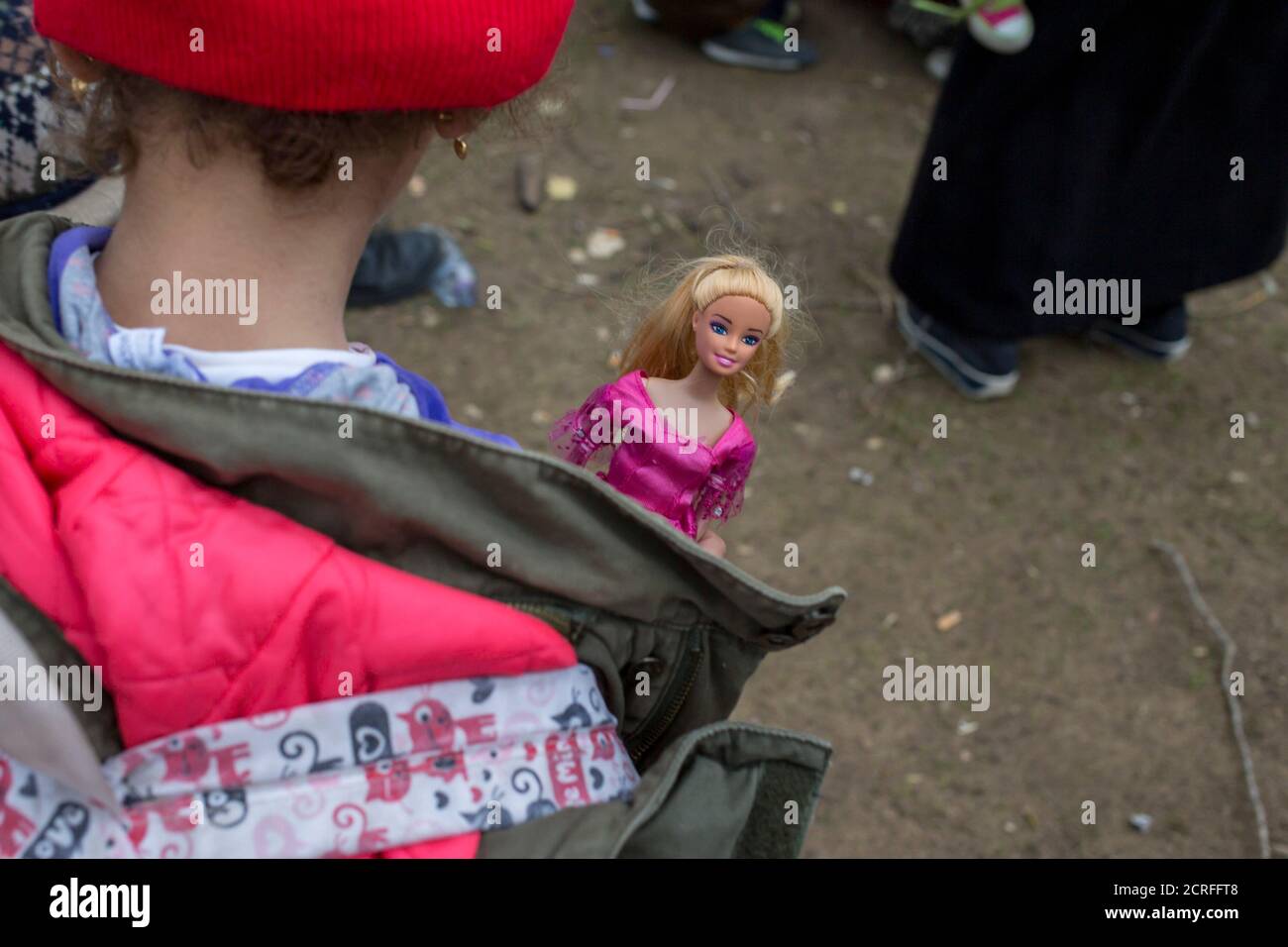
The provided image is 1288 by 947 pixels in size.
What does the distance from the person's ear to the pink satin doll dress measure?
0.61 meters

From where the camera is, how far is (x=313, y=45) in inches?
40.6

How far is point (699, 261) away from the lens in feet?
4.62

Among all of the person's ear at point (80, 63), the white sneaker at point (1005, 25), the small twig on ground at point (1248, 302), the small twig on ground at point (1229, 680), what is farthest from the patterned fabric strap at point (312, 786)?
the small twig on ground at point (1248, 302)

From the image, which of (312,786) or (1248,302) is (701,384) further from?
(1248,302)

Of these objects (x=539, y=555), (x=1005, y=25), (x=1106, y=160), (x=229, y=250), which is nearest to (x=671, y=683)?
(x=539, y=555)

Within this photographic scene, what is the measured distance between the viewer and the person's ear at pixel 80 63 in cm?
115

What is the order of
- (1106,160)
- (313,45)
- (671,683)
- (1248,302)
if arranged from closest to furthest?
1. (313,45)
2. (671,683)
3. (1106,160)
4. (1248,302)

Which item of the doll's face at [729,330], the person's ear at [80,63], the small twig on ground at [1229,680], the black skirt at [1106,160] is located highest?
the person's ear at [80,63]

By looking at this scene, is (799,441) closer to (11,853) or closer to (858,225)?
(858,225)

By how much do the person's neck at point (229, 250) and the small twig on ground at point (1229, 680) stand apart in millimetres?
2576

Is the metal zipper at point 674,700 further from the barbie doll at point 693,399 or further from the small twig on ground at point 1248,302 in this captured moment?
the small twig on ground at point 1248,302

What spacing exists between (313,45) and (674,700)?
0.75m
